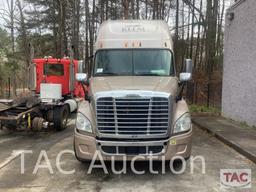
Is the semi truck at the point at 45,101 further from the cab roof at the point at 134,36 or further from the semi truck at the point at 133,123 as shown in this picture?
the semi truck at the point at 133,123

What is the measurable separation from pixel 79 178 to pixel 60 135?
4.24 metres

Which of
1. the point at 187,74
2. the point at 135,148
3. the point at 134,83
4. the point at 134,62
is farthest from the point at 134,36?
Result: the point at 135,148

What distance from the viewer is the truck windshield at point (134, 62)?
675cm

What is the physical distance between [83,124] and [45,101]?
→ 15.3ft

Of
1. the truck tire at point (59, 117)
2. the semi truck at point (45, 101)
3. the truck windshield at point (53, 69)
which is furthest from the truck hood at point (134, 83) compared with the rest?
the truck windshield at point (53, 69)

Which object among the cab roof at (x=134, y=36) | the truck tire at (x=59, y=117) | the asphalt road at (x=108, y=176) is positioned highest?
the cab roof at (x=134, y=36)

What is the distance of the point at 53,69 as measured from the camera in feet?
39.9

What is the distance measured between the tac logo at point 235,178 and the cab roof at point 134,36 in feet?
9.94

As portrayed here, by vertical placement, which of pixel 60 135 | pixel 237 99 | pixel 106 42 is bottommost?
pixel 60 135

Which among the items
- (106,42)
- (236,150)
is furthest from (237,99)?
(106,42)

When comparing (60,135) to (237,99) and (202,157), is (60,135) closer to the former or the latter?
(202,157)

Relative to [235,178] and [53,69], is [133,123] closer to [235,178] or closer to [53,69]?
[235,178]

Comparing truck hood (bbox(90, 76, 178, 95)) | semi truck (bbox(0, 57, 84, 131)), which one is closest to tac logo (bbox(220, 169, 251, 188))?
truck hood (bbox(90, 76, 178, 95))

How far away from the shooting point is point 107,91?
549 cm
